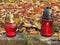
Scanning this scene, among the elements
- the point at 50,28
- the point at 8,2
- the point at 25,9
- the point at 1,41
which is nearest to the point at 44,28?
the point at 50,28

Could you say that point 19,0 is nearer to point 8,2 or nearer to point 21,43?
point 8,2

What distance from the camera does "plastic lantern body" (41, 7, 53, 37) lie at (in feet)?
11.5

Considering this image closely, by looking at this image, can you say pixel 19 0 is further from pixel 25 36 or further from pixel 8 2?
pixel 25 36

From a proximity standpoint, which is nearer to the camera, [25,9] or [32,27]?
[32,27]

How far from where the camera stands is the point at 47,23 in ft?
11.5

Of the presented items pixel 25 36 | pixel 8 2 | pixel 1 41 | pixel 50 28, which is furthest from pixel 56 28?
pixel 8 2

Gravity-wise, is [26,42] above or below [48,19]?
below

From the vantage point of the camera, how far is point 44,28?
3.51 metres

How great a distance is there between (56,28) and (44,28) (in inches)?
10.9

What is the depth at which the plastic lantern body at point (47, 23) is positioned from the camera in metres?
3.49

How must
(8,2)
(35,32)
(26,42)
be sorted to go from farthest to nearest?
(8,2) < (35,32) < (26,42)

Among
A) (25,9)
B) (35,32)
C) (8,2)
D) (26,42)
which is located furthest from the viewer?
(8,2)

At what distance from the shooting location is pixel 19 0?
527 centimetres

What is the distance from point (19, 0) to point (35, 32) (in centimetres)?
180
